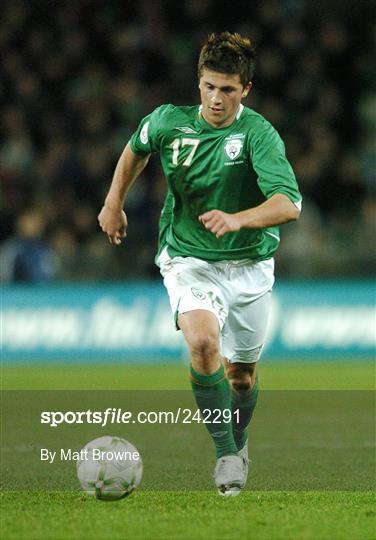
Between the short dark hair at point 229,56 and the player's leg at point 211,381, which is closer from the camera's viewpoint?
the player's leg at point 211,381

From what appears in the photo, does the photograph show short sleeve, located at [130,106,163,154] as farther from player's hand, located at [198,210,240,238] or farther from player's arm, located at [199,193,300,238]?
player's hand, located at [198,210,240,238]

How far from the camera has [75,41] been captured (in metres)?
16.9

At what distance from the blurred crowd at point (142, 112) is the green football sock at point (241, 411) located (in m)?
6.88

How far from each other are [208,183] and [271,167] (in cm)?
45

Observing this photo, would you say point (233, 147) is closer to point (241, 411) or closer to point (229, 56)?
point (229, 56)

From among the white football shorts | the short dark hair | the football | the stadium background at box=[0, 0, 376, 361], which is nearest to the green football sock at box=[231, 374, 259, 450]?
the white football shorts

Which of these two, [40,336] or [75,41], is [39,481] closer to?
[40,336]

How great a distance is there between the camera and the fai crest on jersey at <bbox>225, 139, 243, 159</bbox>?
6.16 meters

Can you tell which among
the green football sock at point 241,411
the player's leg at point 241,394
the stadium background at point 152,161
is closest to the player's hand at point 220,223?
the player's leg at point 241,394

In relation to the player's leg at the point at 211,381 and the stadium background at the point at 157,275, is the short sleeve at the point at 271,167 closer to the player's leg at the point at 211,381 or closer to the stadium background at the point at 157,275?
the player's leg at the point at 211,381

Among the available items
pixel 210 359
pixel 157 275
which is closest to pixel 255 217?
pixel 210 359

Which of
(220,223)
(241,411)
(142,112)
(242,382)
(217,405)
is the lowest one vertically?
(142,112)

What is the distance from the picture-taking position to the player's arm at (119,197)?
641cm

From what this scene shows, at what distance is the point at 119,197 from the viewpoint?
644cm
